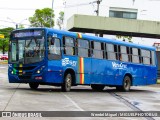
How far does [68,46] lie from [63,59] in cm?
78

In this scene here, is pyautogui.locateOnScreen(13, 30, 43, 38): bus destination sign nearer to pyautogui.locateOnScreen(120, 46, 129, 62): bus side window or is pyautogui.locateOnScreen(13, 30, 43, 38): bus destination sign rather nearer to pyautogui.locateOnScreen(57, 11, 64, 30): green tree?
pyautogui.locateOnScreen(120, 46, 129, 62): bus side window

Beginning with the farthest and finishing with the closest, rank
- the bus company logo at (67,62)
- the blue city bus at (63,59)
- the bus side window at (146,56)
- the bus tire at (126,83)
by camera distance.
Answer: the bus side window at (146,56) → the bus tire at (126,83) → the bus company logo at (67,62) → the blue city bus at (63,59)

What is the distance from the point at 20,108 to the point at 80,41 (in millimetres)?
9675

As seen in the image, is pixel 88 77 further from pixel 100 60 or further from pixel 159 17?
pixel 159 17

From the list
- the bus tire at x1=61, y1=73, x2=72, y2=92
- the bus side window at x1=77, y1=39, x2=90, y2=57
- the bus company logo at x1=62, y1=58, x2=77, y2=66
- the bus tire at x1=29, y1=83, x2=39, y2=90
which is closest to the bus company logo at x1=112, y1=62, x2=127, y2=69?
the bus side window at x1=77, y1=39, x2=90, y2=57

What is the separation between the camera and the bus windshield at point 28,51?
21.0 metres

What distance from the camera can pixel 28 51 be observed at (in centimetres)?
2123

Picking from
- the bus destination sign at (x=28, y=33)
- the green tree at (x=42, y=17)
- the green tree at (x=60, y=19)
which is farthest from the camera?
the green tree at (x=60, y=19)

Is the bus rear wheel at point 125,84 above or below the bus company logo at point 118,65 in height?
below

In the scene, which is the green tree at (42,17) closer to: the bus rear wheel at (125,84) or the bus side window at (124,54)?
the bus rear wheel at (125,84)

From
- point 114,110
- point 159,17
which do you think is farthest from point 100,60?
point 159,17

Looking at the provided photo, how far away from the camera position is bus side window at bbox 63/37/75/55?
2178 centimetres

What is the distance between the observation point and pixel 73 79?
73.7 feet

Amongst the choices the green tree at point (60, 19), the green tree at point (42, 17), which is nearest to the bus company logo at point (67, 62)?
the green tree at point (42, 17)
